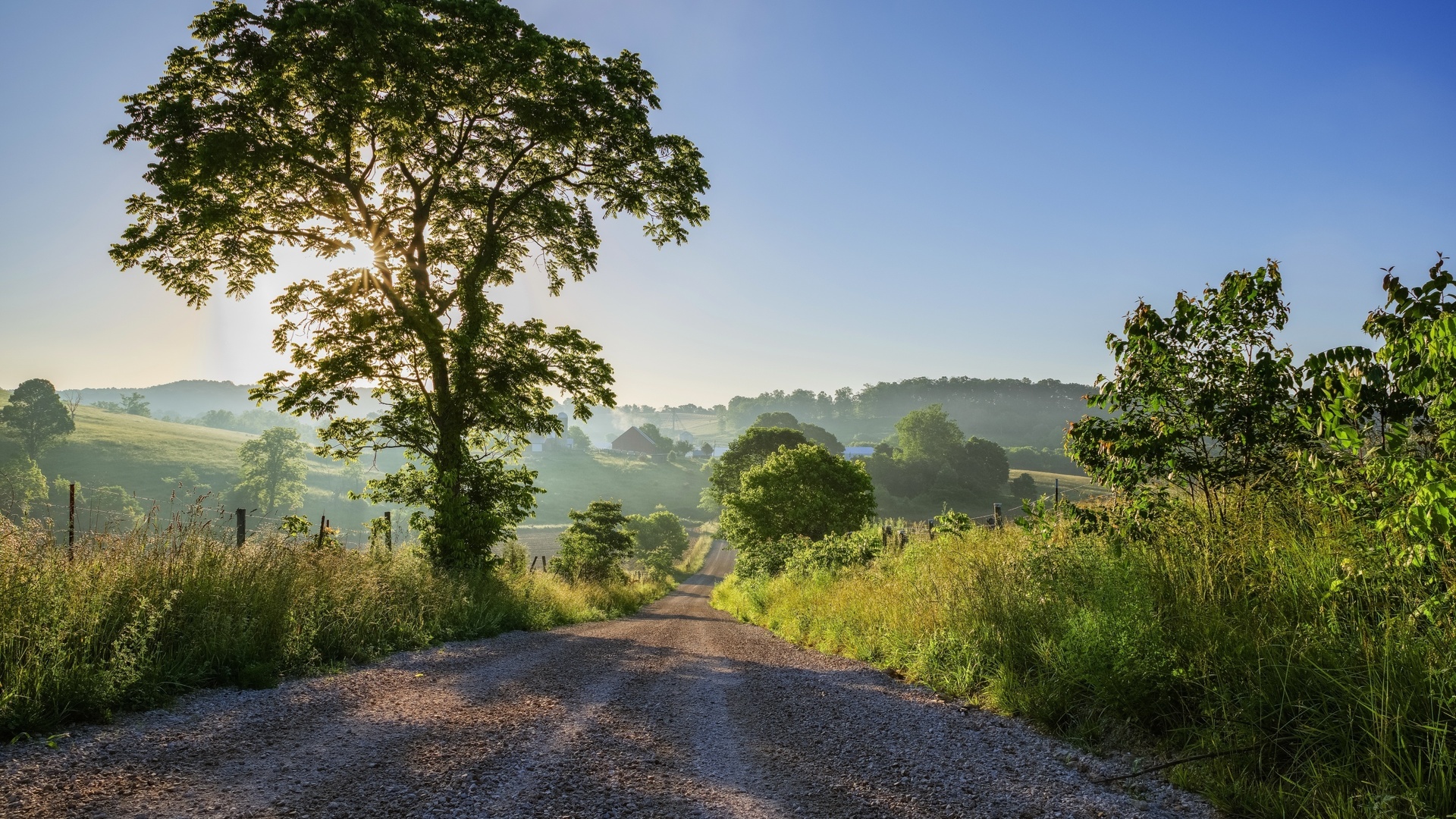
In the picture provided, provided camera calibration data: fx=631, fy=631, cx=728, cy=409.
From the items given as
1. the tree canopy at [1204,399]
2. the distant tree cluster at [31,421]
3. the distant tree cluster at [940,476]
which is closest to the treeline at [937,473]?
the distant tree cluster at [940,476]

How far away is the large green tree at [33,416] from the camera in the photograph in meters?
69.5

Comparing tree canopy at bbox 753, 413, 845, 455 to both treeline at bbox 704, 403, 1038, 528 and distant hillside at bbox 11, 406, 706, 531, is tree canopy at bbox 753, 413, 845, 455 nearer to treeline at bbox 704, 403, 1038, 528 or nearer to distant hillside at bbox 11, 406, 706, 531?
treeline at bbox 704, 403, 1038, 528

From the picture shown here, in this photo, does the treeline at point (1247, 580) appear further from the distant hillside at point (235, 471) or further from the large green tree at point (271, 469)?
the large green tree at point (271, 469)

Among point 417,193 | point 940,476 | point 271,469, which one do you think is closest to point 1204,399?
point 417,193

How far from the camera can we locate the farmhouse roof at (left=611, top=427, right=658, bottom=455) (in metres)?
158

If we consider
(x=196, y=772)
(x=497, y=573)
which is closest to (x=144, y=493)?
(x=497, y=573)

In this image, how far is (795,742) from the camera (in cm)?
492

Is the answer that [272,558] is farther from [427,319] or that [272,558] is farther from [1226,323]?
[1226,323]

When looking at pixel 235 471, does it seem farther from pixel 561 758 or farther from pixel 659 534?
pixel 561 758

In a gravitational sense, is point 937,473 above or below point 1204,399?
below

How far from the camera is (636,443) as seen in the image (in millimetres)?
160000

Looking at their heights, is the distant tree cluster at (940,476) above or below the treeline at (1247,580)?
below

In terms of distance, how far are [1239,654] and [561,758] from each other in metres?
4.64

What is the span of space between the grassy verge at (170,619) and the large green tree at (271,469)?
75727mm
